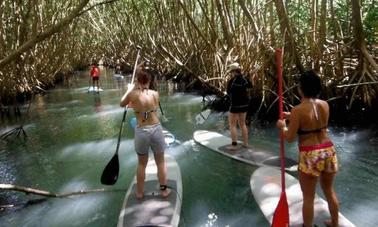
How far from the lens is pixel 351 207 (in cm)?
593

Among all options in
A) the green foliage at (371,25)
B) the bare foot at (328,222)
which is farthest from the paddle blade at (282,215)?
the green foliage at (371,25)

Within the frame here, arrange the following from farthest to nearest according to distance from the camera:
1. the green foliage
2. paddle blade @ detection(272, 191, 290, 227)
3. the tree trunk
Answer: the green foliage < the tree trunk < paddle blade @ detection(272, 191, 290, 227)

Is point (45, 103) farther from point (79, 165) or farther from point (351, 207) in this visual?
point (351, 207)

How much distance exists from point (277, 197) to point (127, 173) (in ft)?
10.3

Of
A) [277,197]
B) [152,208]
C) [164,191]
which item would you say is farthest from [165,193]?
[277,197]

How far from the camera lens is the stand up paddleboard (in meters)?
7.48

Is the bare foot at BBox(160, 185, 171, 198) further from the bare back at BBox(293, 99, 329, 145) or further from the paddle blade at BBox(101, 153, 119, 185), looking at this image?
the bare back at BBox(293, 99, 329, 145)

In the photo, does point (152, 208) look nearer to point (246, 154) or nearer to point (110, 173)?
point (110, 173)

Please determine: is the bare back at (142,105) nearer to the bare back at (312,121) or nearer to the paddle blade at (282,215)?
the paddle blade at (282,215)

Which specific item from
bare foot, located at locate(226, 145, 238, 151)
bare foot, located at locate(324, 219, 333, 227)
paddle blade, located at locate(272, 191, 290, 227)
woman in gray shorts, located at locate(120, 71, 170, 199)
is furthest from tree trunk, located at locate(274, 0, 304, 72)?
paddle blade, located at locate(272, 191, 290, 227)

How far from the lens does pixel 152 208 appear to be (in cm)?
543

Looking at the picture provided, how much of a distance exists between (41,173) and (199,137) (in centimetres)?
354

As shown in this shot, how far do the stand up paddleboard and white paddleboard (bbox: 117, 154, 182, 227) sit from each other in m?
1.80

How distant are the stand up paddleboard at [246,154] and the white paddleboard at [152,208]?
180cm
